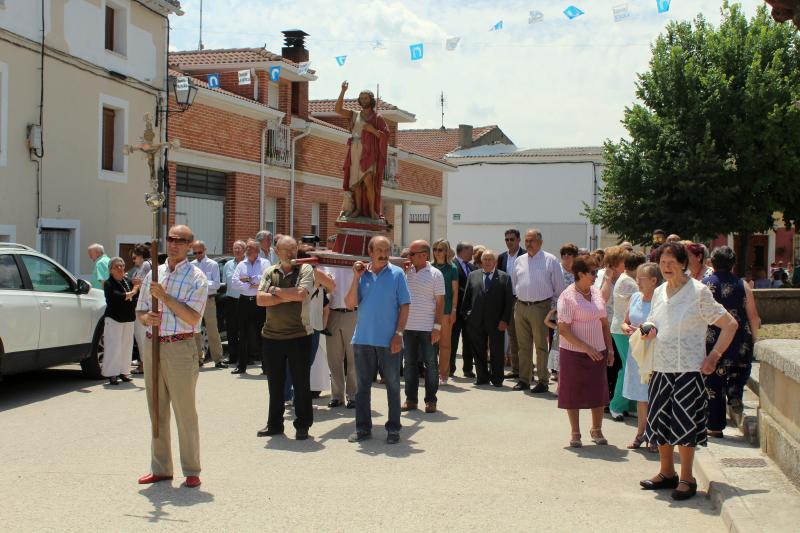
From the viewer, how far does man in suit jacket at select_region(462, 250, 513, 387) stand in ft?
39.8

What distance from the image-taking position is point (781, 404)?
698 cm

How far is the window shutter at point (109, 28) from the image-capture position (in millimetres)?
19453

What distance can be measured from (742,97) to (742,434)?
22017mm

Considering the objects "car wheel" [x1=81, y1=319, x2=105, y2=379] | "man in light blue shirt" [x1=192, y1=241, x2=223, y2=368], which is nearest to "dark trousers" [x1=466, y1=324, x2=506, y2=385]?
"man in light blue shirt" [x1=192, y1=241, x2=223, y2=368]

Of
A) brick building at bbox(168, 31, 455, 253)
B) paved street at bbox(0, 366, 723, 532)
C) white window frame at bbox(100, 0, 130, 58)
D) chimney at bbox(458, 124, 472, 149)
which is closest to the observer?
paved street at bbox(0, 366, 723, 532)

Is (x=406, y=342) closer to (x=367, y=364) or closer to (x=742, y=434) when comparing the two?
(x=367, y=364)

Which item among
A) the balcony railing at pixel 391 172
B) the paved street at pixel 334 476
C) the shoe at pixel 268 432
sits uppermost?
the balcony railing at pixel 391 172

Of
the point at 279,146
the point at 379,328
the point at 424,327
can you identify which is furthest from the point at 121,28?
the point at 379,328

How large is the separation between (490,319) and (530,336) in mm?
715

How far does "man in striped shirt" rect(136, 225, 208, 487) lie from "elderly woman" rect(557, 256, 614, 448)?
3.34 metres

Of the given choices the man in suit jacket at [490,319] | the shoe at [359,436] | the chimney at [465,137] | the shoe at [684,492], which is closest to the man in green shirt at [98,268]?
the man in suit jacket at [490,319]

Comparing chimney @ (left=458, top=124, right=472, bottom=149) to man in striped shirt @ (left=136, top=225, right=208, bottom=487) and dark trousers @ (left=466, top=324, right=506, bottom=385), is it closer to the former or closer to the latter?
dark trousers @ (left=466, top=324, right=506, bottom=385)

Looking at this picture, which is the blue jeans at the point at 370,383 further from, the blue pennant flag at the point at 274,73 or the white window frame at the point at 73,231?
the blue pennant flag at the point at 274,73

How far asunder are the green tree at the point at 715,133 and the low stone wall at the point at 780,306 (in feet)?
38.6
